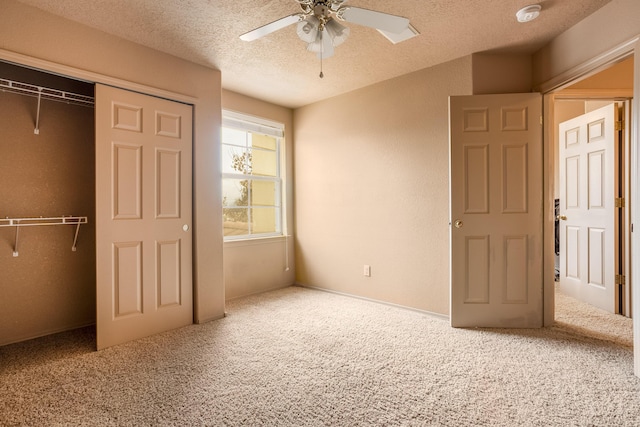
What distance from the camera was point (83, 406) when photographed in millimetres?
1872

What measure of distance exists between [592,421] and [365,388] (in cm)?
119

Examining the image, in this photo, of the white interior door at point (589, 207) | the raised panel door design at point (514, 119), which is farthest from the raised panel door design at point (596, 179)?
the raised panel door design at point (514, 119)

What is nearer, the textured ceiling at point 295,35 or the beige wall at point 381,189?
the textured ceiling at point 295,35

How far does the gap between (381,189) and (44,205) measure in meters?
3.35

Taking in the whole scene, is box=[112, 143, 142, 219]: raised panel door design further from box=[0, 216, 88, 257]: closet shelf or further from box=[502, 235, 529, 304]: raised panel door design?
box=[502, 235, 529, 304]: raised panel door design

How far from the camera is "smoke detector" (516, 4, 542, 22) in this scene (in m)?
2.35

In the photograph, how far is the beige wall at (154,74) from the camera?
2.32m

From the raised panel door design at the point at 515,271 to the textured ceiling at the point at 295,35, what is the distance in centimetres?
180

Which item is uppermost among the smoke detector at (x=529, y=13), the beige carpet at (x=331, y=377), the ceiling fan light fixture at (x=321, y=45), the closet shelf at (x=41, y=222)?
the smoke detector at (x=529, y=13)

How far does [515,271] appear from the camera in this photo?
9.90 ft

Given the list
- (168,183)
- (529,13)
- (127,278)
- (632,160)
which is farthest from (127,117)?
(632,160)

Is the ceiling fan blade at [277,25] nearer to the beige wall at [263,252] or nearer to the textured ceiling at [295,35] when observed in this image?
the textured ceiling at [295,35]

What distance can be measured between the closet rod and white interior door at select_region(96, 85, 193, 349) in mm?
516

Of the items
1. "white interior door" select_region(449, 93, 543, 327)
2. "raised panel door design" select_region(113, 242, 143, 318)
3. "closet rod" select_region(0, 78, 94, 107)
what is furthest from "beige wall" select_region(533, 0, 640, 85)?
"closet rod" select_region(0, 78, 94, 107)
